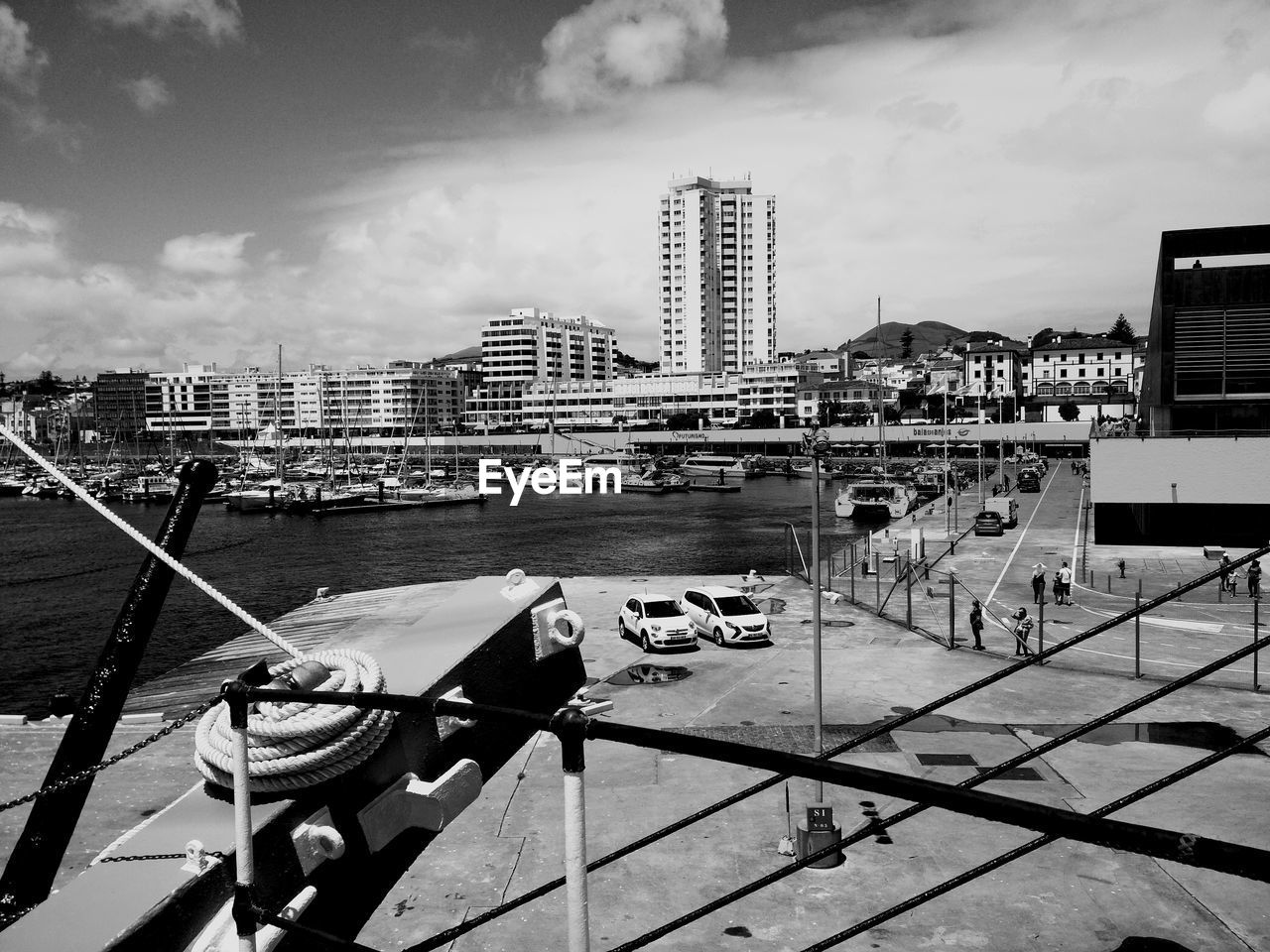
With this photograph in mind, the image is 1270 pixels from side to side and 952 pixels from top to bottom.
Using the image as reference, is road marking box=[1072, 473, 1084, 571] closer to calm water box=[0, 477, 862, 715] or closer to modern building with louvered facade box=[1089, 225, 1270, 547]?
modern building with louvered facade box=[1089, 225, 1270, 547]

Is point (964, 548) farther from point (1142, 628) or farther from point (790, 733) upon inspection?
point (790, 733)

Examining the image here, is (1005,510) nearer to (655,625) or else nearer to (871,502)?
(871,502)

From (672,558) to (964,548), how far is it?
20.6m

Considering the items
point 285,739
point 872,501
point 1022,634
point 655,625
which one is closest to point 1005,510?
point 872,501

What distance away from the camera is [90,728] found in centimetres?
374

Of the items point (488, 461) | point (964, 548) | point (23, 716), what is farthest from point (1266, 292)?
point (488, 461)

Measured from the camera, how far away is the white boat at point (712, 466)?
140250mm

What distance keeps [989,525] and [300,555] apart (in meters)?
47.7

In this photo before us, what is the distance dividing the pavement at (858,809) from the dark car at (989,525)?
1035 inches

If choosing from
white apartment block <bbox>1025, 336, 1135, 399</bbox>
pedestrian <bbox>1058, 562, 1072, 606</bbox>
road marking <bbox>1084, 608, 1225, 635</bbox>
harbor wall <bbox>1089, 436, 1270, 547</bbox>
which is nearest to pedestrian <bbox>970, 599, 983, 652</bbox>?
road marking <bbox>1084, 608, 1225, 635</bbox>

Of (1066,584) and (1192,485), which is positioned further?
(1192,485)

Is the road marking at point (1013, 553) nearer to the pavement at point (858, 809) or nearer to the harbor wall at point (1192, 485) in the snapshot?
the harbor wall at point (1192, 485)

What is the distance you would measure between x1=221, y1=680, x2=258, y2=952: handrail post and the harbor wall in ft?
154

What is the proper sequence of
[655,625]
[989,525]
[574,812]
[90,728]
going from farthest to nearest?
[989,525], [655,625], [90,728], [574,812]
